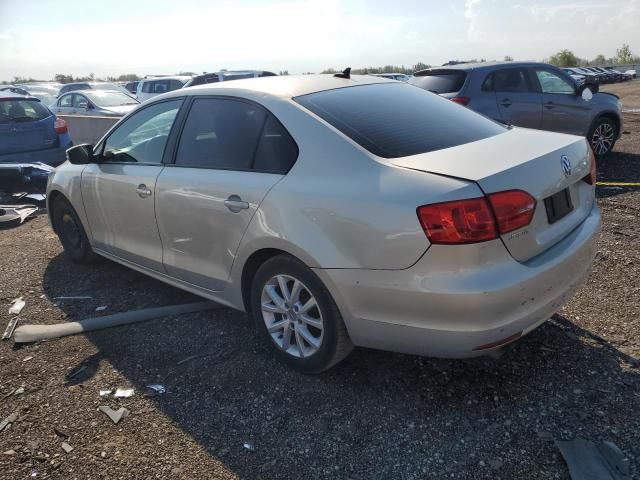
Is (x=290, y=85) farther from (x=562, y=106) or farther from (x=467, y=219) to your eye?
(x=562, y=106)

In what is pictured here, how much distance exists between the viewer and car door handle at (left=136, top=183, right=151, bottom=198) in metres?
3.92

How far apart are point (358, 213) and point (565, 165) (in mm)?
1183

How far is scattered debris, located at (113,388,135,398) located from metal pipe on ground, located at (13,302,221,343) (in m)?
0.93

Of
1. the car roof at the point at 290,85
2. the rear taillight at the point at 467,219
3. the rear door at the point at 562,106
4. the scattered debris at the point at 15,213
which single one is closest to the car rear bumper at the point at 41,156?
the scattered debris at the point at 15,213

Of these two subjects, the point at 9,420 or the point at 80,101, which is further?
the point at 80,101

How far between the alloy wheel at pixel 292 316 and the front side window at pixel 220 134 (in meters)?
0.77

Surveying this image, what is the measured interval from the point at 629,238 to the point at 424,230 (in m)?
3.48

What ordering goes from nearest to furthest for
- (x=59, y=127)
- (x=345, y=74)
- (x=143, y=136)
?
(x=345, y=74) < (x=143, y=136) < (x=59, y=127)

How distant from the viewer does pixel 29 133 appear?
9008 mm

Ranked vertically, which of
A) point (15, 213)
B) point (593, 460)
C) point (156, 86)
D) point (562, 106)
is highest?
point (562, 106)

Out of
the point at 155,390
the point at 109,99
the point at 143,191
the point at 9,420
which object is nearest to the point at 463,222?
the point at 155,390

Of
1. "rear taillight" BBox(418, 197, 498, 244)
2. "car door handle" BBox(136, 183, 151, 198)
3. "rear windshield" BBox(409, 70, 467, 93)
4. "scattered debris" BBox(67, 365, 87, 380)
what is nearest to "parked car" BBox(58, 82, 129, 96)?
"rear windshield" BBox(409, 70, 467, 93)

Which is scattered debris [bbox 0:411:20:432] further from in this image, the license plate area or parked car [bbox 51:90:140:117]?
parked car [bbox 51:90:140:117]

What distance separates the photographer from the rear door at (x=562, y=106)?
29.0 ft
